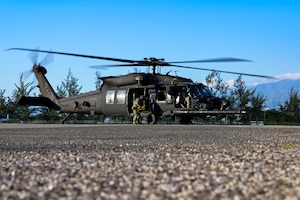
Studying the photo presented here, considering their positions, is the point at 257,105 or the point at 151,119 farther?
the point at 257,105

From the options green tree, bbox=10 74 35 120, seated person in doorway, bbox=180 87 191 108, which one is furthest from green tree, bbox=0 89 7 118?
seated person in doorway, bbox=180 87 191 108

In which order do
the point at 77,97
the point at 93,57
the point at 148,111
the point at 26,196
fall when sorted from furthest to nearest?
the point at 77,97, the point at 148,111, the point at 93,57, the point at 26,196

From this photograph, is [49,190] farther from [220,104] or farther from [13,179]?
[220,104]

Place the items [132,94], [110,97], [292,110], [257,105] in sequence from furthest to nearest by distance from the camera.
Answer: [257,105]
[292,110]
[110,97]
[132,94]

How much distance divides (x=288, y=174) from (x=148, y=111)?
69.8ft

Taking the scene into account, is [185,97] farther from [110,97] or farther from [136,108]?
[110,97]

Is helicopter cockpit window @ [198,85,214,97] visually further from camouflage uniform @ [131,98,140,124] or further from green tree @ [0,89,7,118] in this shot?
green tree @ [0,89,7,118]

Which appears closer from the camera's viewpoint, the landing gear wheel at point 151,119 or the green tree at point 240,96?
the landing gear wheel at point 151,119

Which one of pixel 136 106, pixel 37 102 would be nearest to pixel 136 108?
pixel 136 106

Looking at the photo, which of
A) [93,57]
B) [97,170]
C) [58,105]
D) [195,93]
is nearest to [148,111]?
[195,93]

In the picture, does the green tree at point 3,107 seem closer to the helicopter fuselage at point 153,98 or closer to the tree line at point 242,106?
the tree line at point 242,106

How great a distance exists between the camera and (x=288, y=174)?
13.0ft

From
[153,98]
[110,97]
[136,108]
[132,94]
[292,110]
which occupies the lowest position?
[136,108]

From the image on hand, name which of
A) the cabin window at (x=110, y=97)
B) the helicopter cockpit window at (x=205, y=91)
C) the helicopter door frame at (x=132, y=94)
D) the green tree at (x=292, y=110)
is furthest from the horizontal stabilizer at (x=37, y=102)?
the green tree at (x=292, y=110)
